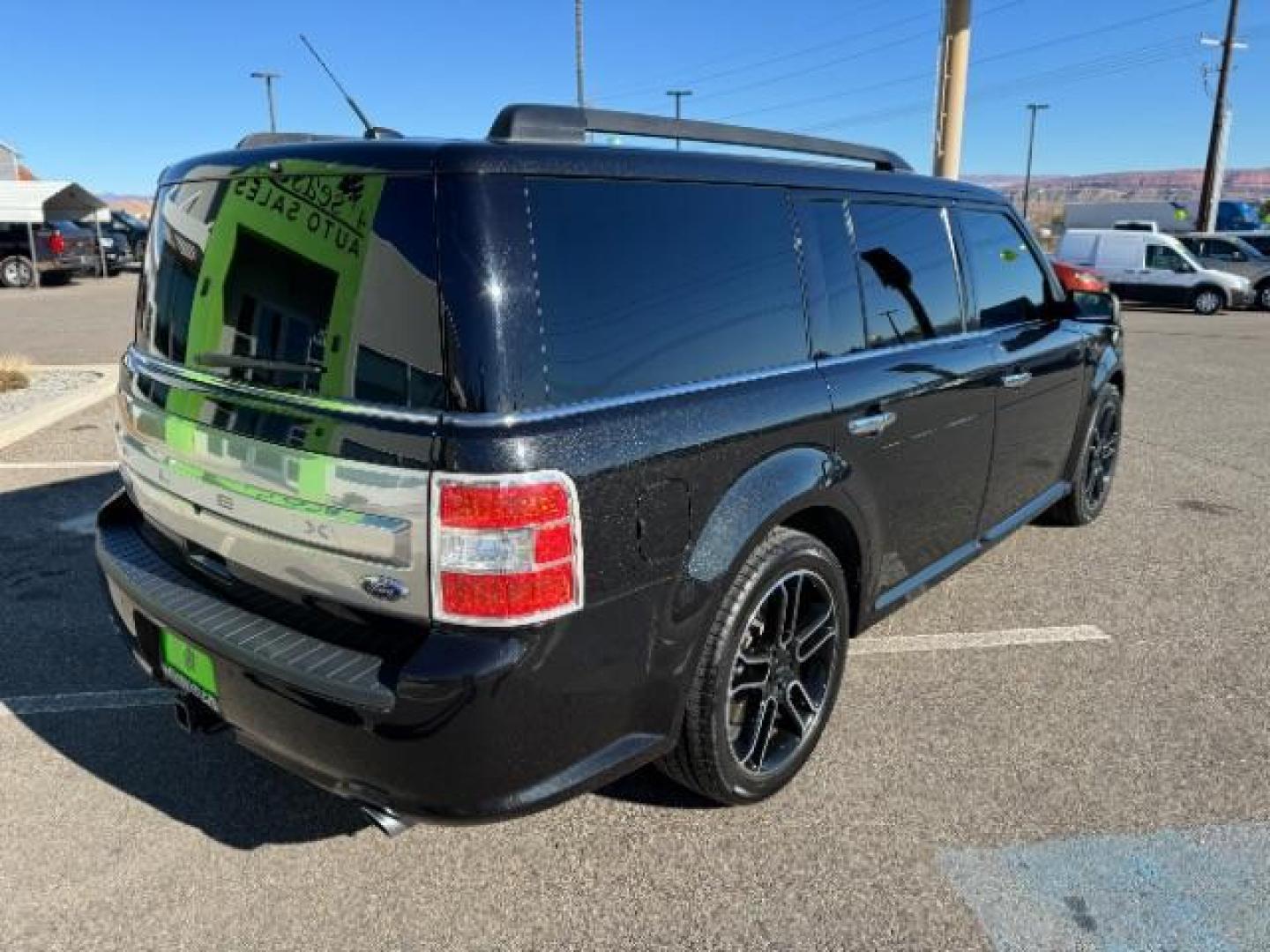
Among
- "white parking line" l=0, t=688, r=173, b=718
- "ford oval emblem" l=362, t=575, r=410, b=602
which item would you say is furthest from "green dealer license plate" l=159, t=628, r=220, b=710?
"white parking line" l=0, t=688, r=173, b=718

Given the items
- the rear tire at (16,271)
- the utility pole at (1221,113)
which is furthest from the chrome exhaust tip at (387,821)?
the utility pole at (1221,113)

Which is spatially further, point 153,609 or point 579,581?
point 153,609

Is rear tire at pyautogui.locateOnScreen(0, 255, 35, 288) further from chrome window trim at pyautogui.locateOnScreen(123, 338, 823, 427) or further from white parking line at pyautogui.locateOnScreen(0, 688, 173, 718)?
chrome window trim at pyautogui.locateOnScreen(123, 338, 823, 427)

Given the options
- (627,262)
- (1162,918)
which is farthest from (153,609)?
(1162,918)

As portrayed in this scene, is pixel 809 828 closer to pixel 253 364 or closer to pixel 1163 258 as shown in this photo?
pixel 253 364

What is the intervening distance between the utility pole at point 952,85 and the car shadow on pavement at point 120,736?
1963cm

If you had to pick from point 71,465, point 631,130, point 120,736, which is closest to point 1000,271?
point 631,130

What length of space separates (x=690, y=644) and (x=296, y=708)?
94cm

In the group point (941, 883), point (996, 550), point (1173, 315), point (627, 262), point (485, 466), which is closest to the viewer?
point (485, 466)

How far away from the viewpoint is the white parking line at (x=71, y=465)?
6.42 m

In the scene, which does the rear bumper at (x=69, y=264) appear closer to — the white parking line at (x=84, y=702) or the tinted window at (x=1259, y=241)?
the white parking line at (x=84, y=702)

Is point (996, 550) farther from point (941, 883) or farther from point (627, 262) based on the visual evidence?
point (627, 262)

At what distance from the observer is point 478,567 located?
197 cm

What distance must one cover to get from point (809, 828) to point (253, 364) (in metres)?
1.93
